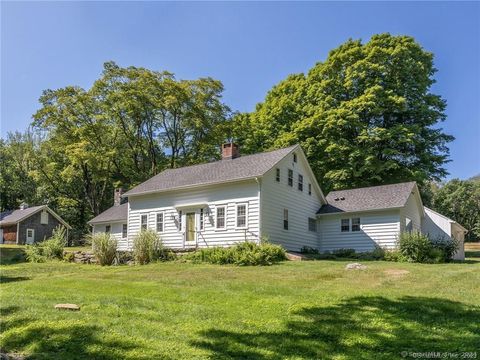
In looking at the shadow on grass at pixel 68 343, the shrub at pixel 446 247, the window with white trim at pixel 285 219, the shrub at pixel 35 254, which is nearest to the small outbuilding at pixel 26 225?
the shrub at pixel 35 254

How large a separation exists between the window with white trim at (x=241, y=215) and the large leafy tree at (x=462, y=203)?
1663 inches

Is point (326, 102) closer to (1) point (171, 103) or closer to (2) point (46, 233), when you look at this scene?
(1) point (171, 103)

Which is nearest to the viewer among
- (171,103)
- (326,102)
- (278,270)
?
(278,270)

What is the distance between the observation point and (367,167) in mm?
30031

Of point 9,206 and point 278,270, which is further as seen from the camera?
point 9,206

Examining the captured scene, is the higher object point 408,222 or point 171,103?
point 171,103

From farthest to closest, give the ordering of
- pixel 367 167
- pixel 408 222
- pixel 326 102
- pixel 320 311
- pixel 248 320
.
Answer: pixel 326 102 < pixel 367 167 < pixel 408 222 < pixel 320 311 < pixel 248 320

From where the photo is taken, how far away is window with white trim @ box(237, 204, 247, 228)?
848 inches

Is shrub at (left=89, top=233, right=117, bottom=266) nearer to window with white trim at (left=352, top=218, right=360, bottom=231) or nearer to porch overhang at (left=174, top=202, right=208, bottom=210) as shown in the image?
porch overhang at (left=174, top=202, right=208, bottom=210)

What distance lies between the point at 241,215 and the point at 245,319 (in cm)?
1381

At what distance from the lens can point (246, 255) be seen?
58.4ft

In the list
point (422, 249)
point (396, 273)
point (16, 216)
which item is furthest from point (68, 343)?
point (16, 216)

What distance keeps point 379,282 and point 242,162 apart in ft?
43.4

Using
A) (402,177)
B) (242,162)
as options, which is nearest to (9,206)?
(242,162)
